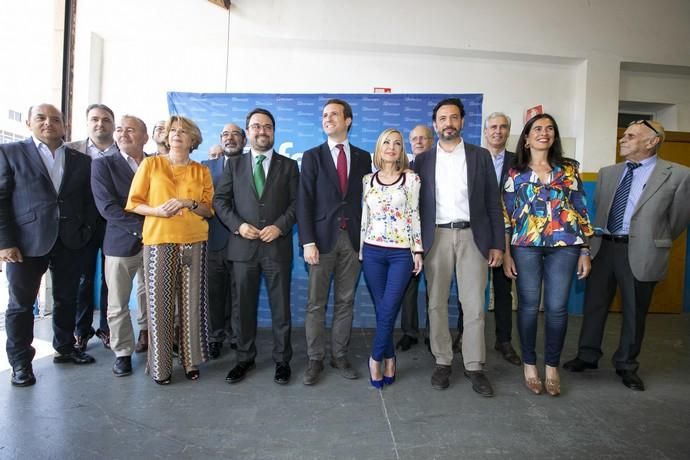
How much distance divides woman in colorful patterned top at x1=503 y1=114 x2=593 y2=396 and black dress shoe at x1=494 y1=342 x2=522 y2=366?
0.48m

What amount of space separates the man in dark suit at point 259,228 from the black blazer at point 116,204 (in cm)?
61

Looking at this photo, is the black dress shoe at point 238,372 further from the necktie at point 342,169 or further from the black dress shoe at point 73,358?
the necktie at point 342,169

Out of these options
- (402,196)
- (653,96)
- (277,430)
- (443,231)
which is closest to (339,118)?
(402,196)

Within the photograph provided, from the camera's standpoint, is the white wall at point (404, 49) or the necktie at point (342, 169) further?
the white wall at point (404, 49)

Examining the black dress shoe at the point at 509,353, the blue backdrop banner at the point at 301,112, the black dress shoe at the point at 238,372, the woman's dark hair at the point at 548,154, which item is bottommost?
the black dress shoe at the point at 238,372

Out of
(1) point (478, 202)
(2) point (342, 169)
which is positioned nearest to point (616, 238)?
(1) point (478, 202)

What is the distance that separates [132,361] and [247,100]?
290 centimetres

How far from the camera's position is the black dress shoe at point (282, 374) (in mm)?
2492

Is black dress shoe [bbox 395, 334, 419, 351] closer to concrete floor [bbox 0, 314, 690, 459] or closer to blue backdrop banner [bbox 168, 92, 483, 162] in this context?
concrete floor [bbox 0, 314, 690, 459]

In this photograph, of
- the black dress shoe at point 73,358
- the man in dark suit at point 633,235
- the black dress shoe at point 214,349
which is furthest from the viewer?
the black dress shoe at point 214,349

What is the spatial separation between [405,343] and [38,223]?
2.89 m

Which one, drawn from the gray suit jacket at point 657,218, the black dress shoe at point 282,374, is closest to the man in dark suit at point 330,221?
the black dress shoe at point 282,374

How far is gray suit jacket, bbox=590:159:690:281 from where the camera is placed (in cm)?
253

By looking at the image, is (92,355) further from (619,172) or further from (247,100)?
(619,172)
